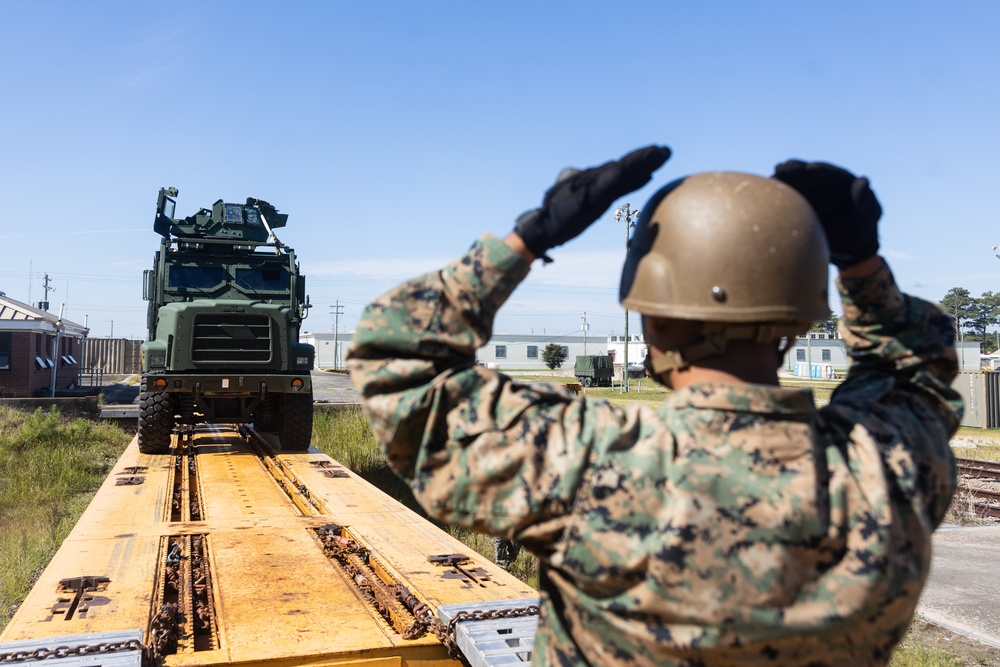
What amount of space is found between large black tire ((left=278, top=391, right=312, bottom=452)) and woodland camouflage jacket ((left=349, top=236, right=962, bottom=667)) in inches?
338

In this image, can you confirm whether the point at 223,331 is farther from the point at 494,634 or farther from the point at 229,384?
the point at 494,634

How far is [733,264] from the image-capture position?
4.93 feet

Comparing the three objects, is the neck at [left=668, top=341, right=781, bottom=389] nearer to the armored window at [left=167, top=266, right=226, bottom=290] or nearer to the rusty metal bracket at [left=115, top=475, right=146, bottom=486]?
the rusty metal bracket at [left=115, top=475, right=146, bottom=486]

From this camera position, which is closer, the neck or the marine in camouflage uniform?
the marine in camouflage uniform

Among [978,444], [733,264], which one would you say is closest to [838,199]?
[733,264]

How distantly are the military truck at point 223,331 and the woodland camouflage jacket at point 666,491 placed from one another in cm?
856

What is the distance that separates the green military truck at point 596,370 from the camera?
41531 millimetres

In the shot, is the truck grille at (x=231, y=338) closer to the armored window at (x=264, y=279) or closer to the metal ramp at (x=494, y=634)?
the armored window at (x=264, y=279)

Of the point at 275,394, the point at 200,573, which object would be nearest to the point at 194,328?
the point at 275,394

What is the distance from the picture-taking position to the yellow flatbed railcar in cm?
285

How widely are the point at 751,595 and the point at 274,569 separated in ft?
9.72

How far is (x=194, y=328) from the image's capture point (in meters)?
9.87

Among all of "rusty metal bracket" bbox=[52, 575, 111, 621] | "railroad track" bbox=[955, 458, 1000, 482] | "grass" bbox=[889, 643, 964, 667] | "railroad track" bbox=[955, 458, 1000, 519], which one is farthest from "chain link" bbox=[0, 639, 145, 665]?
"railroad track" bbox=[955, 458, 1000, 482]

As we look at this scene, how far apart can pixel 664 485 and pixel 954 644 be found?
461 centimetres
